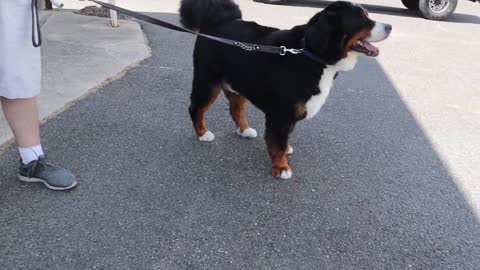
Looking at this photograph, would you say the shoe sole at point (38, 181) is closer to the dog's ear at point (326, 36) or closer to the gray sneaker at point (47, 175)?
the gray sneaker at point (47, 175)

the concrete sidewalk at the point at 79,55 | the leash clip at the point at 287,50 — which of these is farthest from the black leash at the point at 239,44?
the concrete sidewalk at the point at 79,55

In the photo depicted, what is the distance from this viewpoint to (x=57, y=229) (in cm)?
225

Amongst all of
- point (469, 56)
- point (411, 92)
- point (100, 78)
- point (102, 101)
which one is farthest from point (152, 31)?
point (469, 56)

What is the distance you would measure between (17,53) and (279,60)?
4.74 ft

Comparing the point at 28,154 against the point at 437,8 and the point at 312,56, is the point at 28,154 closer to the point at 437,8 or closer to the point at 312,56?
the point at 312,56

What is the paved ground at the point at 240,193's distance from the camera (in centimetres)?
218

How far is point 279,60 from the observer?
2.67 meters

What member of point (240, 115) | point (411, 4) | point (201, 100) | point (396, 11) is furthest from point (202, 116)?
point (411, 4)

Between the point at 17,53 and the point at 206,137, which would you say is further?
the point at 206,137

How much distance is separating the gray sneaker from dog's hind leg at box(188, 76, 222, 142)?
3.31 ft

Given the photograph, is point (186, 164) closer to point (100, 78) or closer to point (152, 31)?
point (100, 78)

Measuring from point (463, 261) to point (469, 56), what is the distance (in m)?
4.95

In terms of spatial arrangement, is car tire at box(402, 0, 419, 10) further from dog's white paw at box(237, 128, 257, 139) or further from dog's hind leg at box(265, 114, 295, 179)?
dog's hind leg at box(265, 114, 295, 179)

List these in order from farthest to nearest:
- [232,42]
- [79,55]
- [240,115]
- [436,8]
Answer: [436,8]
[79,55]
[240,115]
[232,42]
